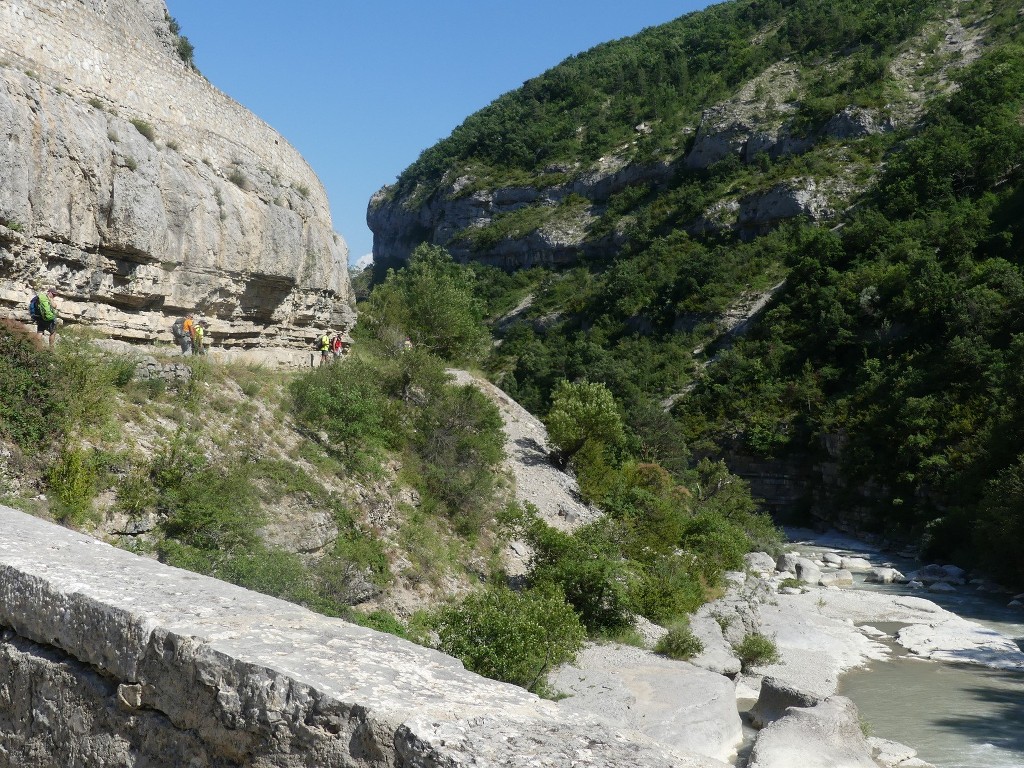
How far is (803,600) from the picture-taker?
21.0 m

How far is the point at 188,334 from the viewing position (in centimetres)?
1463

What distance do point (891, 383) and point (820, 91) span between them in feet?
113

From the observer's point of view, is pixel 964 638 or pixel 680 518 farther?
pixel 680 518

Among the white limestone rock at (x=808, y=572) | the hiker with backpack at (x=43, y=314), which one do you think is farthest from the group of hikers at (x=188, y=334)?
the white limestone rock at (x=808, y=572)

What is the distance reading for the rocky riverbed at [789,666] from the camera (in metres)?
9.80

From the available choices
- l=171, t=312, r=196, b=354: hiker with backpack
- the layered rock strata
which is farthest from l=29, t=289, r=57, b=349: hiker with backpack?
the layered rock strata

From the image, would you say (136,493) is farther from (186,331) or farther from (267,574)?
(186,331)

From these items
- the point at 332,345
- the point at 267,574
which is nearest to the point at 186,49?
the point at 332,345

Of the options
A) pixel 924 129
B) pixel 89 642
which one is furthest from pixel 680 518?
pixel 924 129

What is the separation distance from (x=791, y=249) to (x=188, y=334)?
138 ft

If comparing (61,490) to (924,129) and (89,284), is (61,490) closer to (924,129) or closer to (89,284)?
(89,284)

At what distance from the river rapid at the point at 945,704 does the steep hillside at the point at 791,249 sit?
27.6 ft

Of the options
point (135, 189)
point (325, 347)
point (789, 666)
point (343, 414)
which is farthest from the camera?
point (325, 347)

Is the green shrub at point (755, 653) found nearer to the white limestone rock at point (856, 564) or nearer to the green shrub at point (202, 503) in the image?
the green shrub at point (202, 503)
